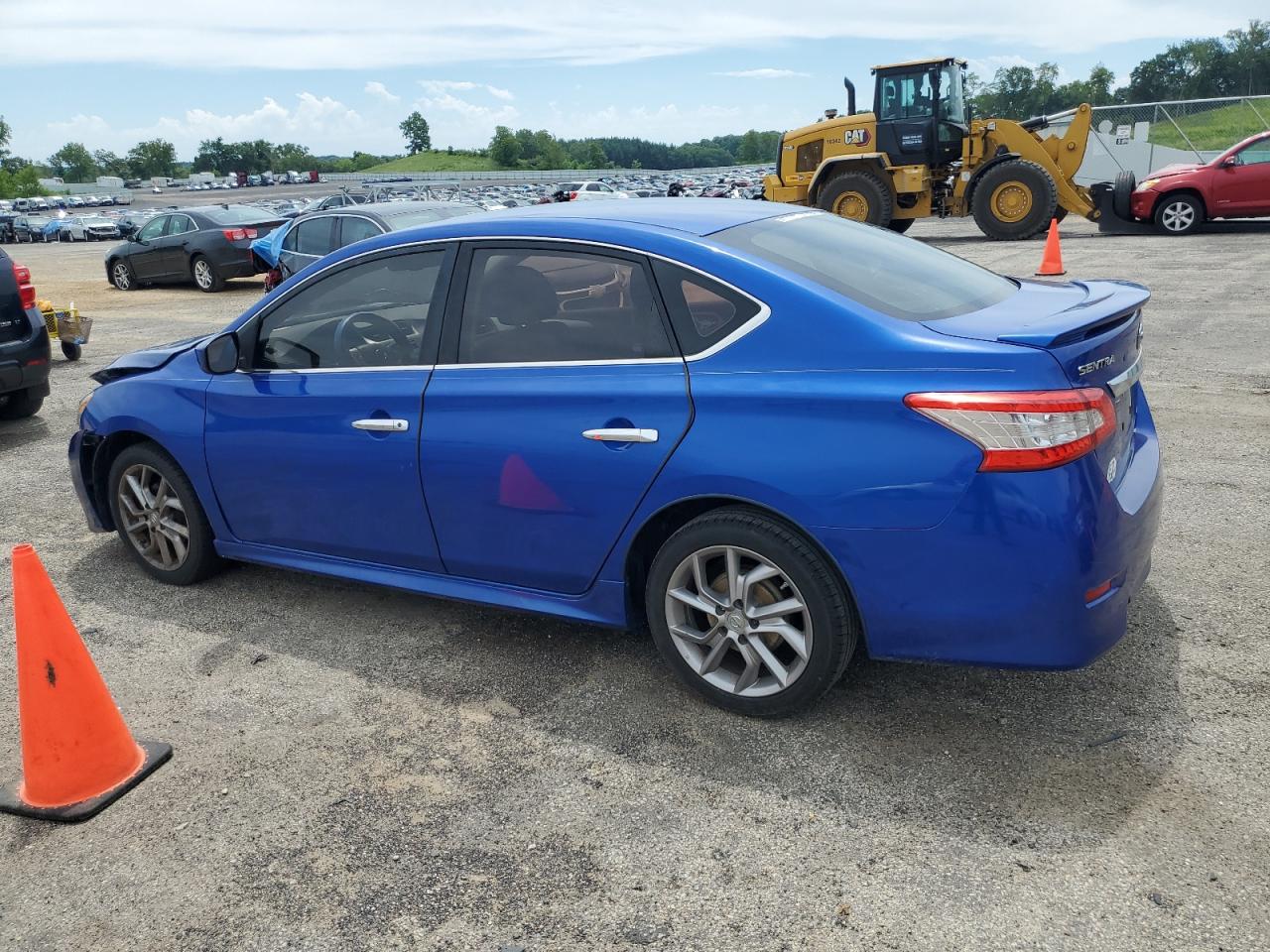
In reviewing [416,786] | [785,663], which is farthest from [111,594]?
[785,663]

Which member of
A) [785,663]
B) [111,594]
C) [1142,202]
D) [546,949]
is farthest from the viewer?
[1142,202]

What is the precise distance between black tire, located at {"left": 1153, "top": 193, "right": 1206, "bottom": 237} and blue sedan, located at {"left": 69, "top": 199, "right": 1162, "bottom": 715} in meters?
17.1

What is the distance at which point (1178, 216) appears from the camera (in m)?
18.9

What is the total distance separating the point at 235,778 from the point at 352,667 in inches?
31.1

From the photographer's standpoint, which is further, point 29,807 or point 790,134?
point 790,134

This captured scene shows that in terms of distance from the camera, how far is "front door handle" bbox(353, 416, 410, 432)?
393 cm

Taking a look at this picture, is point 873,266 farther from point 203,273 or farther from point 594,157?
point 594,157

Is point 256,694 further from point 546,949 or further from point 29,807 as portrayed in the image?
point 546,949

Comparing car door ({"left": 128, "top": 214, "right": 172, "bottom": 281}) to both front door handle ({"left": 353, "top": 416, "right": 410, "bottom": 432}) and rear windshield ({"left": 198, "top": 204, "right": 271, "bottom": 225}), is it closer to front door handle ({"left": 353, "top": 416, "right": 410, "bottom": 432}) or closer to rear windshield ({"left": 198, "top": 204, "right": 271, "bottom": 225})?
rear windshield ({"left": 198, "top": 204, "right": 271, "bottom": 225})

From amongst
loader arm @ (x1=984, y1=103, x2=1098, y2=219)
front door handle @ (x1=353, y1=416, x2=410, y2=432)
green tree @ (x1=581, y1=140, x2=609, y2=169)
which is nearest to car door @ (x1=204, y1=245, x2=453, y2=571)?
front door handle @ (x1=353, y1=416, x2=410, y2=432)

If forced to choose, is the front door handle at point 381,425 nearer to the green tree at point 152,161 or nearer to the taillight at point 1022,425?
the taillight at point 1022,425

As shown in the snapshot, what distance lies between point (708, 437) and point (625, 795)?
110 cm

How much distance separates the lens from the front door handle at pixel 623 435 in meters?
3.41

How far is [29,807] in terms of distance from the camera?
128 inches
